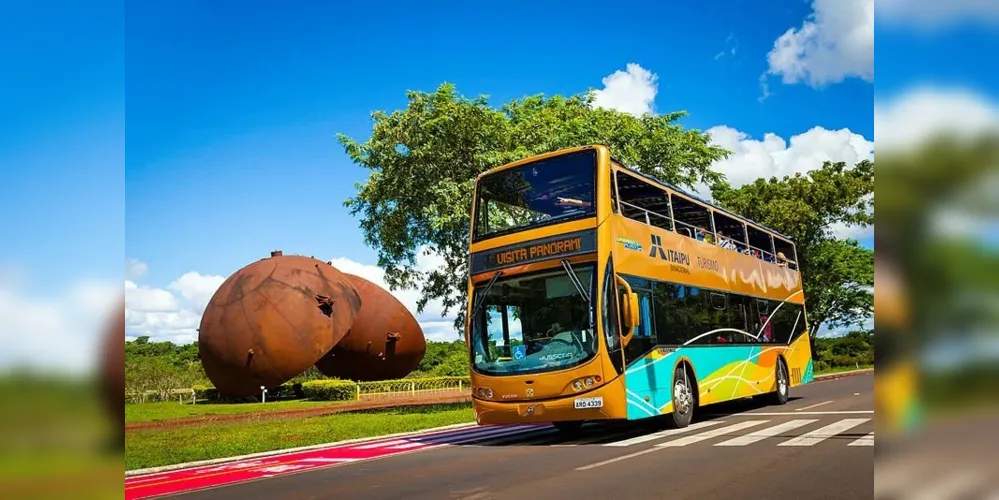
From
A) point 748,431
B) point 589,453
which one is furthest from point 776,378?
point 589,453

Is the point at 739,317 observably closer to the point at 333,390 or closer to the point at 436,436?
the point at 436,436

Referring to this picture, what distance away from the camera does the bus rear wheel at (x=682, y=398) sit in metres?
14.2

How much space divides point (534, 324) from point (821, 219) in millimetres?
33810

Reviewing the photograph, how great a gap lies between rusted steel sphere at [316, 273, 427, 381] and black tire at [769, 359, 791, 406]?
2294 cm

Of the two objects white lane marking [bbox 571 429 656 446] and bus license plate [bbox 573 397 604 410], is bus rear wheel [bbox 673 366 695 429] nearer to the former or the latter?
white lane marking [bbox 571 429 656 446]

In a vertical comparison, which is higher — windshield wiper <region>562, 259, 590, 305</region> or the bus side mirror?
windshield wiper <region>562, 259, 590, 305</region>

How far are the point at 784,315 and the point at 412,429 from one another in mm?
10287

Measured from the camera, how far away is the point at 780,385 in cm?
1955

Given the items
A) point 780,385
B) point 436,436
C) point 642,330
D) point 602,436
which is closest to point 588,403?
point 642,330

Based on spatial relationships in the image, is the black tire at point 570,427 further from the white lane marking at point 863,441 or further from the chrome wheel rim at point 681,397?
the white lane marking at point 863,441

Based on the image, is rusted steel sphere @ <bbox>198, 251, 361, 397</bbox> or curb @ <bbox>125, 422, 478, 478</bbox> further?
rusted steel sphere @ <bbox>198, 251, 361, 397</bbox>

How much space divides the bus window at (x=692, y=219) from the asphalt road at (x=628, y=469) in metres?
4.02

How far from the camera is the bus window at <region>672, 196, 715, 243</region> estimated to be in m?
15.6

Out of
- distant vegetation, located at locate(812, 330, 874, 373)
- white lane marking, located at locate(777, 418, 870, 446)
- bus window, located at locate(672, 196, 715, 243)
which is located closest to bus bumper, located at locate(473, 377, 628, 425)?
white lane marking, located at locate(777, 418, 870, 446)
